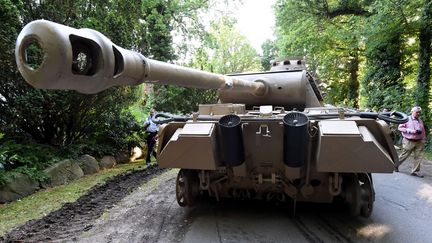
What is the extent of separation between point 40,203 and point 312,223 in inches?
173

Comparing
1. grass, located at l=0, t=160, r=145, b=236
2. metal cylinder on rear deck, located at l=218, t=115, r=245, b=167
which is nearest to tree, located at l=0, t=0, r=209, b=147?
grass, located at l=0, t=160, r=145, b=236

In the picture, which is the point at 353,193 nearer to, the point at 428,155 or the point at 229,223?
the point at 229,223

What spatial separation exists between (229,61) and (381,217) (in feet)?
86.3

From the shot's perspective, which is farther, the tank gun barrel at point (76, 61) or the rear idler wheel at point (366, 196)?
the rear idler wheel at point (366, 196)

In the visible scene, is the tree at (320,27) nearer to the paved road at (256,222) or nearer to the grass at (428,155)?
the grass at (428,155)

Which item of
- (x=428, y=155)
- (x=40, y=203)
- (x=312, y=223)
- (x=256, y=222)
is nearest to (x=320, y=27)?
(x=428, y=155)

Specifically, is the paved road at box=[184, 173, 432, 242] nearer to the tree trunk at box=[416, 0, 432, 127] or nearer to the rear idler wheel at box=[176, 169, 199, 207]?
the rear idler wheel at box=[176, 169, 199, 207]

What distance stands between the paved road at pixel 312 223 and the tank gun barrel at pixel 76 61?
8.88ft

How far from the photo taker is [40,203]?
21.8 feet

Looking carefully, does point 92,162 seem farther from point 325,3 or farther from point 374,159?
point 325,3

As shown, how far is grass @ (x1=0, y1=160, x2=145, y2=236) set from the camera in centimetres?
578

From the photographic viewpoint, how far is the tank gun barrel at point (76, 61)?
210 centimetres

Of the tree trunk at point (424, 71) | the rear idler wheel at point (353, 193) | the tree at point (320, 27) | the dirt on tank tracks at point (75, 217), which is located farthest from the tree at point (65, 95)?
the tree trunk at point (424, 71)

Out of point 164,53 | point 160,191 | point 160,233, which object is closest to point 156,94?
point 164,53
